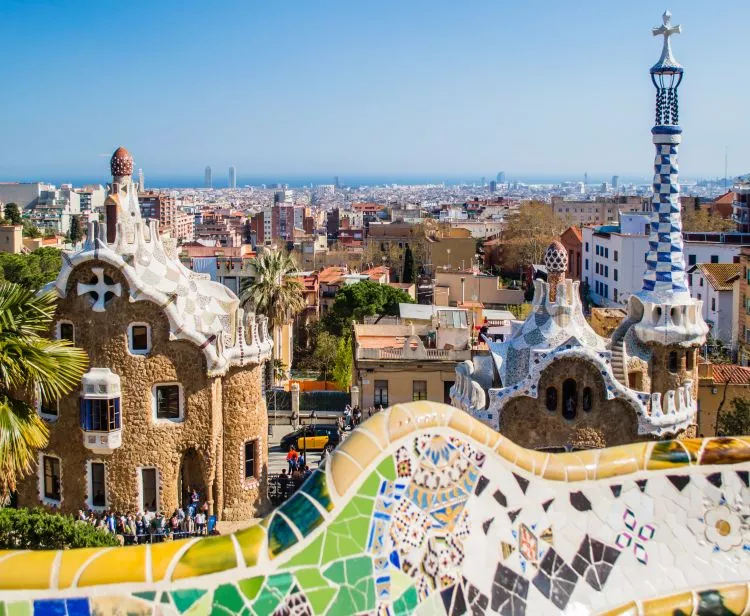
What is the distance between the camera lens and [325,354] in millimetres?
41938

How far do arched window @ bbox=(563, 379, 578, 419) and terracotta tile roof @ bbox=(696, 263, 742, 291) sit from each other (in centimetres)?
2770

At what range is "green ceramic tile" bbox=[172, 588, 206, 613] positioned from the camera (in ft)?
18.3

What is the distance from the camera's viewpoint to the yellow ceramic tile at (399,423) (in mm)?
6535

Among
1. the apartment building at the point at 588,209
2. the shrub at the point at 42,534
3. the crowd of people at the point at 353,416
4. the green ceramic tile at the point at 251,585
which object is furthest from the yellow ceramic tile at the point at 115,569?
the apartment building at the point at 588,209

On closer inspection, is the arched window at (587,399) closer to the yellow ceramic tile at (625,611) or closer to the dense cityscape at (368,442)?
the dense cityscape at (368,442)

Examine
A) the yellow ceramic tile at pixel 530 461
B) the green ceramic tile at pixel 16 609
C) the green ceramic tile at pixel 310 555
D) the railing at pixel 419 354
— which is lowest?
the railing at pixel 419 354

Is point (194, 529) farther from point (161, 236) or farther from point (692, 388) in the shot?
point (692, 388)

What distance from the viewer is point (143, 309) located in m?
18.4

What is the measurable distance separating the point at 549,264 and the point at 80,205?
179 meters

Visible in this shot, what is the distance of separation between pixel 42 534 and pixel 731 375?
680 inches

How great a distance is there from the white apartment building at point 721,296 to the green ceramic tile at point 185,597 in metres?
35.6

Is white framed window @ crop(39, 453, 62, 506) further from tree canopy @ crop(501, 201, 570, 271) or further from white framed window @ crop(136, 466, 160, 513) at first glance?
tree canopy @ crop(501, 201, 570, 271)

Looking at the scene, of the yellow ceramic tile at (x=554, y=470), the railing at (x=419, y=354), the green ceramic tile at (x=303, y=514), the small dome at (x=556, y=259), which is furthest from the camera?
the railing at (x=419, y=354)

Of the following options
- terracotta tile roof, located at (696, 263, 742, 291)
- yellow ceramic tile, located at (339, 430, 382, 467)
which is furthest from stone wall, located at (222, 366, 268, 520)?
terracotta tile roof, located at (696, 263, 742, 291)
